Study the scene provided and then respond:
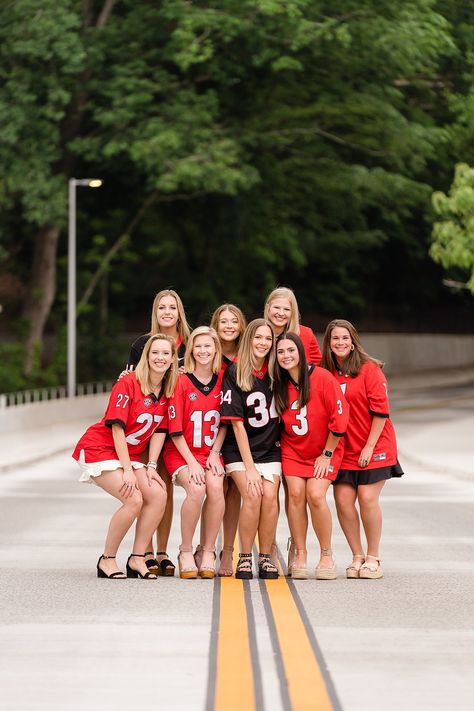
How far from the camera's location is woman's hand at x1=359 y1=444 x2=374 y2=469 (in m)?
11.9

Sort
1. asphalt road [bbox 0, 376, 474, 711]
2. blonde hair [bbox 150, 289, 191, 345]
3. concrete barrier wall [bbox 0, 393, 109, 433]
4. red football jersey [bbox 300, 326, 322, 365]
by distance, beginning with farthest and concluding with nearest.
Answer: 1. concrete barrier wall [bbox 0, 393, 109, 433]
2. red football jersey [bbox 300, 326, 322, 365]
3. blonde hair [bbox 150, 289, 191, 345]
4. asphalt road [bbox 0, 376, 474, 711]

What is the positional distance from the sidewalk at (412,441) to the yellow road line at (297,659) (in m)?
13.9

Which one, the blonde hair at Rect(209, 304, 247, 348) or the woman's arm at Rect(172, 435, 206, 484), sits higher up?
the blonde hair at Rect(209, 304, 247, 348)

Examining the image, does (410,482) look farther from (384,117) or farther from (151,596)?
(384,117)

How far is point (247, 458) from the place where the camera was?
459 inches

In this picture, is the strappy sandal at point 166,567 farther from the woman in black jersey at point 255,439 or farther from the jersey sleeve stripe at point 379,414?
the jersey sleeve stripe at point 379,414

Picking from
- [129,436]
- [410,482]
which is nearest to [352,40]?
[410,482]

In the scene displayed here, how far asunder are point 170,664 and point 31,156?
36.7 m

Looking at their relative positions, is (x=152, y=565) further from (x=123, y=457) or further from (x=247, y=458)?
(x=247, y=458)

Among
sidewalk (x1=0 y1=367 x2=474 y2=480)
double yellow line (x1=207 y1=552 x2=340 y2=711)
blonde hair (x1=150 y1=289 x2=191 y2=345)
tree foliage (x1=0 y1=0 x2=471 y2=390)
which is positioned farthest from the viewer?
tree foliage (x1=0 y1=0 x2=471 y2=390)

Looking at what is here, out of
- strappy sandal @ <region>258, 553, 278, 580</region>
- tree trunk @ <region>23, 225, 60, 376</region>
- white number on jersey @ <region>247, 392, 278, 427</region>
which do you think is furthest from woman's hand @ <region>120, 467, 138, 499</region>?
tree trunk @ <region>23, 225, 60, 376</region>

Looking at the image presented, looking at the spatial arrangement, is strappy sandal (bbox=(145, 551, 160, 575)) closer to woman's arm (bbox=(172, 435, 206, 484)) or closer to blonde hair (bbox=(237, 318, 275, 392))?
woman's arm (bbox=(172, 435, 206, 484))

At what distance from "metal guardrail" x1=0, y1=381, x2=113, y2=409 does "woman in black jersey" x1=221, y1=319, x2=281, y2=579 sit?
2948 centimetres

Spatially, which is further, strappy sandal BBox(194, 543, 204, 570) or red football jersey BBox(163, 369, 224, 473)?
strappy sandal BBox(194, 543, 204, 570)
